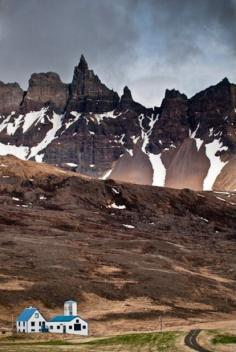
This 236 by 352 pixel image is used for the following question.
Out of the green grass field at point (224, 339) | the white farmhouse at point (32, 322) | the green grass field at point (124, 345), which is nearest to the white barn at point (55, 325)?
the white farmhouse at point (32, 322)

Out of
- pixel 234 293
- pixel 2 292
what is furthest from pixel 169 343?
pixel 234 293

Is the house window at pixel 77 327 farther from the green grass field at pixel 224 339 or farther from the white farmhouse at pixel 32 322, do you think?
the green grass field at pixel 224 339

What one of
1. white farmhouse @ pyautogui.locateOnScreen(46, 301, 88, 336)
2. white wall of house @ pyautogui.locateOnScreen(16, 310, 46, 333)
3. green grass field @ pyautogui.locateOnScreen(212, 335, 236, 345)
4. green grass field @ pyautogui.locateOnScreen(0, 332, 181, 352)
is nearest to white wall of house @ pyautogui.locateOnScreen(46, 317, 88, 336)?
white farmhouse @ pyautogui.locateOnScreen(46, 301, 88, 336)

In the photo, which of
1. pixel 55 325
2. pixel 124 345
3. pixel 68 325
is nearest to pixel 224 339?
pixel 124 345

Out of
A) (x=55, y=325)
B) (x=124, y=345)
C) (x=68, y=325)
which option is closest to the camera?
(x=124, y=345)

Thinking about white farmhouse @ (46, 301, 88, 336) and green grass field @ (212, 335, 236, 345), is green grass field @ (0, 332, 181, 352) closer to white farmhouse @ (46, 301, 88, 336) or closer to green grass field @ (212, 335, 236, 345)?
green grass field @ (212, 335, 236, 345)

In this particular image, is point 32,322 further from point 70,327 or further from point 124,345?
point 124,345

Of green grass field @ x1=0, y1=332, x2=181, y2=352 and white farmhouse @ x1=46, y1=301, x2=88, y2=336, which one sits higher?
white farmhouse @ x1=46, y1=301, x2=88, y2=336

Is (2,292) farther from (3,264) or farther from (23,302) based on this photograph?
(3,264)

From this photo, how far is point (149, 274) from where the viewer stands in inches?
7726

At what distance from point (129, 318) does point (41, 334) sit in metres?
41.3

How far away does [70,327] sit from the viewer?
123562mm

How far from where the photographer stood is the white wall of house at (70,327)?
124m

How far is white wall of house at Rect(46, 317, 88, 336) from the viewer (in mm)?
123625
